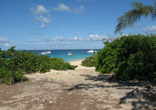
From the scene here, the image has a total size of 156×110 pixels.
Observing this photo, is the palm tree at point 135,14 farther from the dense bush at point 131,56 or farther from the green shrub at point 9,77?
the green shrub at point 9,77

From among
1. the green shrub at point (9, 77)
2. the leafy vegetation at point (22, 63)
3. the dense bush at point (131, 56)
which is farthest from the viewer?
the leafy vegetation at point (22, 63)

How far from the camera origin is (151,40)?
6730 millimetres

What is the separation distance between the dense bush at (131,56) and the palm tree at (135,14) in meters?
0.91

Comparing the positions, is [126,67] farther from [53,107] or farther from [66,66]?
[66,66]

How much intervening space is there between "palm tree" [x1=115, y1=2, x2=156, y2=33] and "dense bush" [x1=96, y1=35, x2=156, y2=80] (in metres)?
0.91

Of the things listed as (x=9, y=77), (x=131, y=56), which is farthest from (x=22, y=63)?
(x=131, y=56)

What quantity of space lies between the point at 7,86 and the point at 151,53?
21.2 ft

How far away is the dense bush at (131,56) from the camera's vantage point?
6.59m

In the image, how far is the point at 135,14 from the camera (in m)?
7.38

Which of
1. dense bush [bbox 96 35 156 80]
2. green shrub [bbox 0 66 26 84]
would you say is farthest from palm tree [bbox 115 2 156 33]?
green shrub [bbox 0 66 26 84]

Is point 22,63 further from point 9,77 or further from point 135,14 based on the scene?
point 135,14

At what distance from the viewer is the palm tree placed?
696 centimetres

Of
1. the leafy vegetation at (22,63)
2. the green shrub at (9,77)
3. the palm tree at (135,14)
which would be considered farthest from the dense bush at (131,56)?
the leafy vegetation at (22,63)

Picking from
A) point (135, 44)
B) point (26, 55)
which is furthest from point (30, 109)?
point (26, 55)
